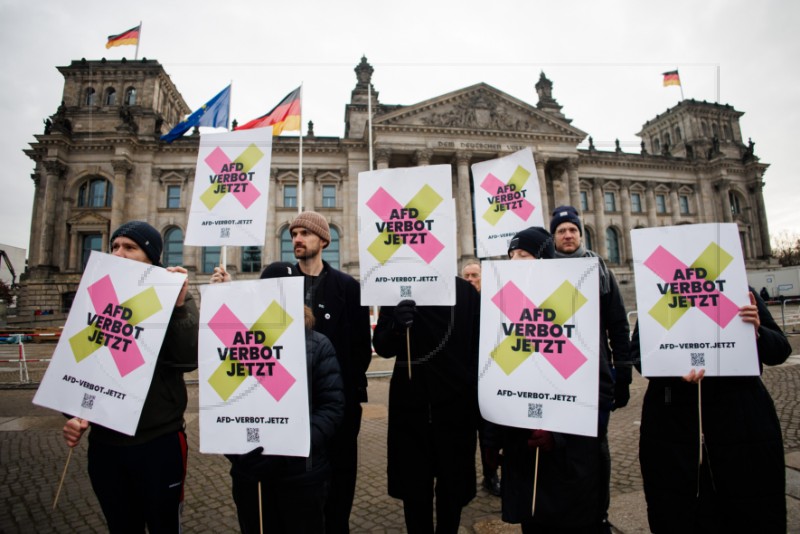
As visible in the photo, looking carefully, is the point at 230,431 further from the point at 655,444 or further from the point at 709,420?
the point at 709,420

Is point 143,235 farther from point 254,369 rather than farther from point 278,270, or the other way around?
point 254,369

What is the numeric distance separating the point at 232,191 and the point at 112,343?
195 cm

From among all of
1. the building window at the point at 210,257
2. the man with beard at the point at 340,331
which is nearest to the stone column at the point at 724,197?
the building window at the point at 210,257

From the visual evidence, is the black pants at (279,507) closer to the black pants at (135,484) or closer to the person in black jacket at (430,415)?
the black pants at (135,484)

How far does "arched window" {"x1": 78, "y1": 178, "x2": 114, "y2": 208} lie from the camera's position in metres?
31.9

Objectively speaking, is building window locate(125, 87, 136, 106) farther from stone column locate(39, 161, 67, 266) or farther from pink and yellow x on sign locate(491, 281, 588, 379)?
pink and yellow x on sign locate(491, 281, 588, 379)

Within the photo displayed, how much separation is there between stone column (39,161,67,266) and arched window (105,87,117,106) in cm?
762

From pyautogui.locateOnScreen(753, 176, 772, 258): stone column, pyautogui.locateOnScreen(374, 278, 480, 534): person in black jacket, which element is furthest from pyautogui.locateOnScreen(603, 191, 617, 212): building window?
pyautogui.locateOnScreen(374, 278, 480, 534): person in black jacket

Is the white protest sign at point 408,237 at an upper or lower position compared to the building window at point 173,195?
lower

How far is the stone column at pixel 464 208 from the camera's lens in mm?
32594

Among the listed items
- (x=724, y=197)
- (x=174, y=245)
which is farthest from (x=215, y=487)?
(x=724, y=197)

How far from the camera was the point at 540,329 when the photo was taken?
2.45 metres

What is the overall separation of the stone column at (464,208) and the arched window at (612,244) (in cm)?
1707

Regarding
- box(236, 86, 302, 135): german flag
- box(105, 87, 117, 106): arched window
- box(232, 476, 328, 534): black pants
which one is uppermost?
box(105, 87, 117, 106): arched window
